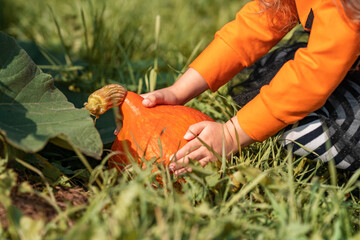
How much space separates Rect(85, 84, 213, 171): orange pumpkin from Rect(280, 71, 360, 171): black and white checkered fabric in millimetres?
369

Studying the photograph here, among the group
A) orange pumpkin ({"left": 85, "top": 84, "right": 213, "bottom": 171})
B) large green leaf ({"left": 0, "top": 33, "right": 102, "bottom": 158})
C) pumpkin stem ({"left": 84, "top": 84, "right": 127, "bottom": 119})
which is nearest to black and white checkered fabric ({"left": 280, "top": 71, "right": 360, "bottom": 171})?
orange pumpkin ({"left": 85, "top": 84, "right": 213, "bottom": 171})

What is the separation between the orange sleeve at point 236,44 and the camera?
1721 millimetres

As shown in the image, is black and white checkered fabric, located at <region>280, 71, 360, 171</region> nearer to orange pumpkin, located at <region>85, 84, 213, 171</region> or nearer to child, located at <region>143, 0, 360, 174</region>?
child, located at <region>143, 0, 360, 174</region>

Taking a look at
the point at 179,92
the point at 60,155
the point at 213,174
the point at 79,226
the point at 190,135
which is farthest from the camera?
the point at 179,92

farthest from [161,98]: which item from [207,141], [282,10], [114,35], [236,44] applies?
[114,35]

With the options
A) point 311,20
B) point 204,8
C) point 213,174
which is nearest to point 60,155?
point 213,174

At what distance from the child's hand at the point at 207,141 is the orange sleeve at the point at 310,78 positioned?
45 mm

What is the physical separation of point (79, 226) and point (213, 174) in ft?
1.52

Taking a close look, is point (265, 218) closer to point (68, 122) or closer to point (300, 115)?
point (300, 115)

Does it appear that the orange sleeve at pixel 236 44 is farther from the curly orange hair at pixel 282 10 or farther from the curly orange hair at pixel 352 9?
the curly orange hair at pixel 352 9

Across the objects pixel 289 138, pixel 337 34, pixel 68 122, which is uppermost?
pixel 337 34

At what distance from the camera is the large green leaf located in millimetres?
1136

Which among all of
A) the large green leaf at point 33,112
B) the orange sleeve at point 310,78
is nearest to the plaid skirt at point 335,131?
the orange sleeve at point 310,78

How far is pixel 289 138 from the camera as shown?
1.55 metres
